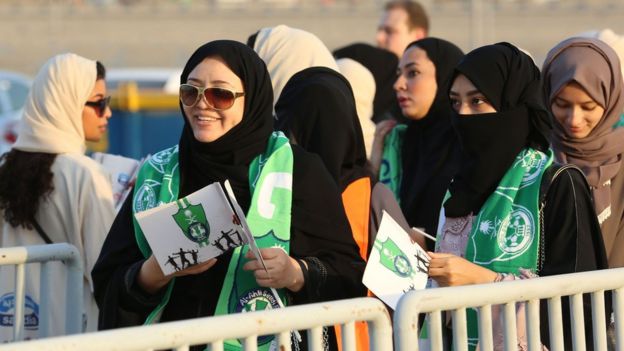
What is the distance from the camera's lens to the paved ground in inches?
1802

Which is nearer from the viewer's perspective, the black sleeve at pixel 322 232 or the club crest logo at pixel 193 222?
the club crest logo at pixel 193 222

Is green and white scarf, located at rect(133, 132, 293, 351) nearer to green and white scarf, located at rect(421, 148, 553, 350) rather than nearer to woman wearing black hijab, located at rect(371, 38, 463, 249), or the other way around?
green and white scarf, located at rect(421, 148, 553, 350)

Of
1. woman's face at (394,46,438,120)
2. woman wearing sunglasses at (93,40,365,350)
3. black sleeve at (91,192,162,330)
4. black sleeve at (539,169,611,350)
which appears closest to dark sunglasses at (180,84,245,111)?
woman wearing sunglasses at (93,40,365,350)

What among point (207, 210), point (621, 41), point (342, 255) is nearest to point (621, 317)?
point (342, 255)

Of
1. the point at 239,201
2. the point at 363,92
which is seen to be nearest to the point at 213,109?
the point at 239,201

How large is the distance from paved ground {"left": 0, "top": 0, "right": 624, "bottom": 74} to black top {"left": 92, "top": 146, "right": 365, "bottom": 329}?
40358mm

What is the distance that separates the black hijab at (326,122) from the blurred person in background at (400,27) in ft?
14.0

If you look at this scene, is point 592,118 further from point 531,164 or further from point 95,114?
point 95,114

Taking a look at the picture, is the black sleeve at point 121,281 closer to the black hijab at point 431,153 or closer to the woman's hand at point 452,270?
the woman's hand at point 452,270

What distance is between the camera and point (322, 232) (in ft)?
13.6

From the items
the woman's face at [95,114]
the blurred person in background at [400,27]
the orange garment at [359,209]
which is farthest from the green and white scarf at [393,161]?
the blurred person in background at [400,27]

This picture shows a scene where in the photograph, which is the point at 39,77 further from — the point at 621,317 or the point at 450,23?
the point at 450,23

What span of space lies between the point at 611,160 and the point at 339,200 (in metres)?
1.17

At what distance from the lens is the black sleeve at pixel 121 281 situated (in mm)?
4090
